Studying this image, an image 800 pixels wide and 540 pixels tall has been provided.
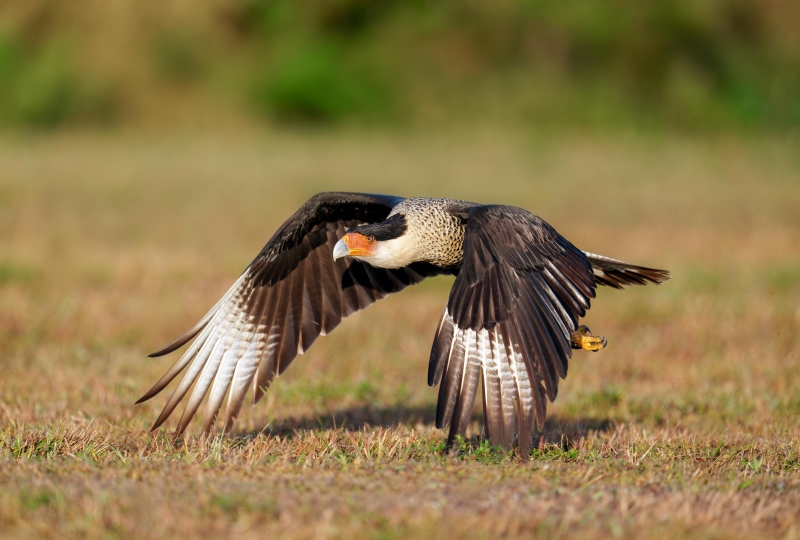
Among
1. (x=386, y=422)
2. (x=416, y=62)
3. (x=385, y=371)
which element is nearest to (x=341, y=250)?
(x=386, y=422)

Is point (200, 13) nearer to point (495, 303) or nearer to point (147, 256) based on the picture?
point (147, 256)

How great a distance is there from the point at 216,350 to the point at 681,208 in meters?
10.0

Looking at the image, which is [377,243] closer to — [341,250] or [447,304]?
[341,250]

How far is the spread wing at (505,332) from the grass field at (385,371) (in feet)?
0.71

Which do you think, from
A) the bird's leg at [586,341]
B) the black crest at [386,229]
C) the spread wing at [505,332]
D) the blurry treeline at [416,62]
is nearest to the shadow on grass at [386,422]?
the bird's leg at [586,341]

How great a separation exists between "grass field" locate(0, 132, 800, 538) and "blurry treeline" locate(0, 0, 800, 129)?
564cm

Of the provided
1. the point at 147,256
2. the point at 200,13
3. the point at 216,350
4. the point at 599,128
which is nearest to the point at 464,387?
the point at 216,350

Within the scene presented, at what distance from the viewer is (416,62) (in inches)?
1037

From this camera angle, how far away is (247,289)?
5.71m

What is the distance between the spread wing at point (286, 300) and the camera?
17.8 feet

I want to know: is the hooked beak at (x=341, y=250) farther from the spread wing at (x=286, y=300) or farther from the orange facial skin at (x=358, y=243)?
the spread wing at (x=286, y=300)

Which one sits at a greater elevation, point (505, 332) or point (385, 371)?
point (505, 332)

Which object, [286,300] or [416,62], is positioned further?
[416,62]

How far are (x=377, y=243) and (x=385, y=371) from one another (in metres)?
2.37
